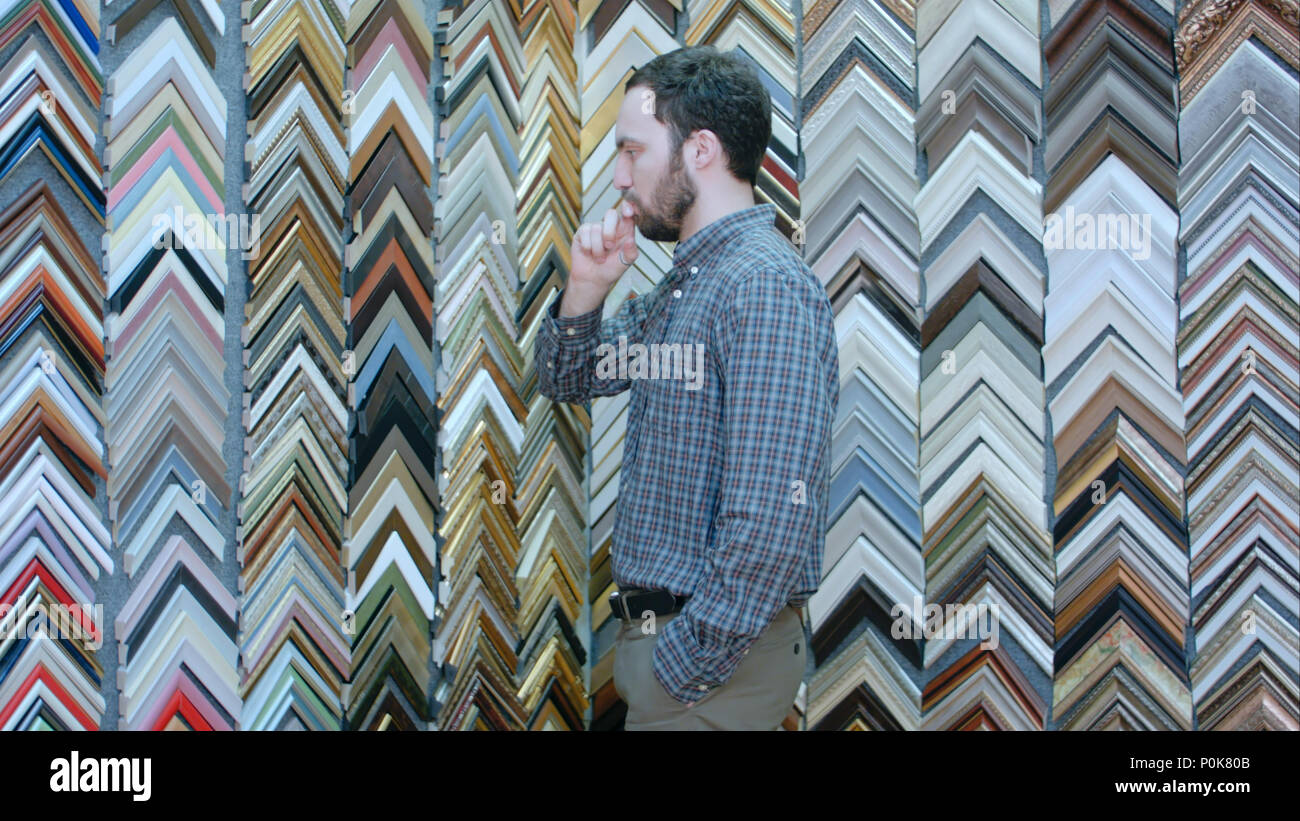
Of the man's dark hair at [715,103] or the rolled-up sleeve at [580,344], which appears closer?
the man's dark hair at [715,103]

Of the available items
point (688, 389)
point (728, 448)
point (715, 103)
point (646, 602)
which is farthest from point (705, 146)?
point (646, 602)

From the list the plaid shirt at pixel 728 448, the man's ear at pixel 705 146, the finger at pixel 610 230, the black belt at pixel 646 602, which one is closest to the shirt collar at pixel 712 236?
the plaid shirt at pixel 728 448

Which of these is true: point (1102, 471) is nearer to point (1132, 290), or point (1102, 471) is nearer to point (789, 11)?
point (1132, 290)

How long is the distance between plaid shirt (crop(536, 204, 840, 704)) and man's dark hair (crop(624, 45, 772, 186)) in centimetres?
12

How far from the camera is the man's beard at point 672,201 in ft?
6.37

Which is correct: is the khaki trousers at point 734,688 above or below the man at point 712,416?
below

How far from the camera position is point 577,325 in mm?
2191

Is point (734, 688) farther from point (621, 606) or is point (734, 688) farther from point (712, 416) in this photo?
point (712, 416)

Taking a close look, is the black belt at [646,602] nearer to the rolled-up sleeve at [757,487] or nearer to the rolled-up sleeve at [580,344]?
the rolled-up sleeve at [757,487]

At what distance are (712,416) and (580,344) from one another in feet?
1.63

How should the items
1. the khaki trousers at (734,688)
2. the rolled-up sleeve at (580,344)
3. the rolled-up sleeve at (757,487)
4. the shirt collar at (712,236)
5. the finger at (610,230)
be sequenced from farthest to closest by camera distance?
the rolled-up sleeve at (580,344), the finger at (610,230), the shirt collar at (712,236), the khaki trousers at (734,688), the rolled-up sleeve at (757,487)

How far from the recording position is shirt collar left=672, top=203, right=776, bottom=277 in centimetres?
189

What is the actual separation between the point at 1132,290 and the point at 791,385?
48.4 inches
